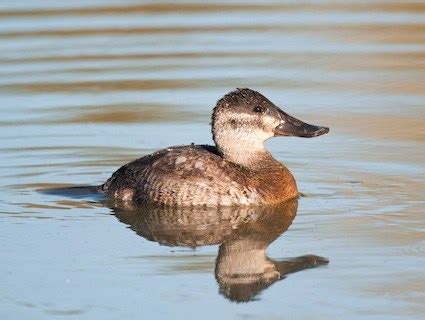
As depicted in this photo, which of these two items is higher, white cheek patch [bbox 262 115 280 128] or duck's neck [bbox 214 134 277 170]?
white cheek patch [bbox 262 115 280 128]

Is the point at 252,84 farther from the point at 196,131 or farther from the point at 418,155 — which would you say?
the point at 418,155

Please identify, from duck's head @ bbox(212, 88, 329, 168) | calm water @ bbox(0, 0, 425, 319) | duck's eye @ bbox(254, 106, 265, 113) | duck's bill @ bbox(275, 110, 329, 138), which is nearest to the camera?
calm water @ bbox(0, 0, 425, 319)

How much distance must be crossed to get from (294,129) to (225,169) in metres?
0.75

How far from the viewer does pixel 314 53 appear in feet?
49.2

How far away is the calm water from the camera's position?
776cm

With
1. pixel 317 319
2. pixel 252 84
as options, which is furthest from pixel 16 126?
pixel 317 319

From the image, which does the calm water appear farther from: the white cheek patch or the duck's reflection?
the white cheek patch

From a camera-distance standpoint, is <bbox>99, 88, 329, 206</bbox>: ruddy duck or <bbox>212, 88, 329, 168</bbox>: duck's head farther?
<bbox>212, 88, 329, 168</bbox>: duck's head

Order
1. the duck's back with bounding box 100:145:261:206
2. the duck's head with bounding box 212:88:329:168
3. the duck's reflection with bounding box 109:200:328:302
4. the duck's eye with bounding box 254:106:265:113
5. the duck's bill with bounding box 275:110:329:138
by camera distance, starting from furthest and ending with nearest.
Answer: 1. the duck's bill with bounding box 275:110:329:138
2. the duck's eye with bounding box 254:106:265:113
3. the duck's head with bounding box 212:88:329:168
4. the duck's back with bounding box 100:145:261:206
5. the duck's reflection with bounding box 109:200:328:302

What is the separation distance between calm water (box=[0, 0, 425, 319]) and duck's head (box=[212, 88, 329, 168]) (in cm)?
51

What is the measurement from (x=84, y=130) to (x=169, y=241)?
3.44 metres

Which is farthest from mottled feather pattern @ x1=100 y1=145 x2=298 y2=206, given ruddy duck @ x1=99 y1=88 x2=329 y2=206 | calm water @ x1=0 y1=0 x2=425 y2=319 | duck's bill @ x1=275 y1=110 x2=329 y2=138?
duck's bill @ x1=275 y1=110 x2=329 y2=138

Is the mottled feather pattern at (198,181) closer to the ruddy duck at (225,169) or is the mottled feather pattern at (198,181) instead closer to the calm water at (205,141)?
the ruddy duck at (225,169)

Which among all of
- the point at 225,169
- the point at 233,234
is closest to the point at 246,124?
the point at 225,169
